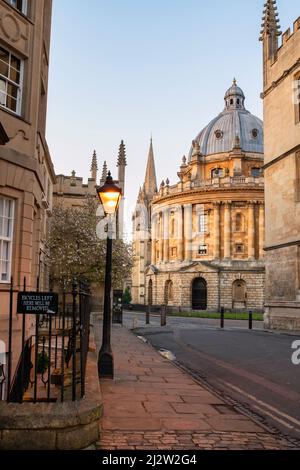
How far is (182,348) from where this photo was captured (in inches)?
588

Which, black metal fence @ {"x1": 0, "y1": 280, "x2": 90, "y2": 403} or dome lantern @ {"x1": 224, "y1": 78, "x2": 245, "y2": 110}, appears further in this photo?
dome lantern @ {"x1": 224, "y1": 78, "x2": 245, "y2": 110}

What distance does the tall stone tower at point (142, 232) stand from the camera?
291ft

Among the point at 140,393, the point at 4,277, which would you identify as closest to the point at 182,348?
the point at 4,277

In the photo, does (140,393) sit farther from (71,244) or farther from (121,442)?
(71,244)

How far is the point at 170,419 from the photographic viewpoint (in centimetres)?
571

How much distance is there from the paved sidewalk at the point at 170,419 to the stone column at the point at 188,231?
A: 175 ft

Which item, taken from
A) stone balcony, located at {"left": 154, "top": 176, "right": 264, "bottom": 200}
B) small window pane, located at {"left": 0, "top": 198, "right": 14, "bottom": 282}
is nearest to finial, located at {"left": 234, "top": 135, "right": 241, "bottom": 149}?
stone balcony, located at {"left": 154, "top": 176, "right": 264, "bottom": 200}

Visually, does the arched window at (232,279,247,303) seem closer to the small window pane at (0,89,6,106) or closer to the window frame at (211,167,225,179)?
the window frame at (211,167,225,179)

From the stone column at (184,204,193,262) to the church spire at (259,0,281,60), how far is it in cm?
3627

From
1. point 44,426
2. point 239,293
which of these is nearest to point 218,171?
point 239,293

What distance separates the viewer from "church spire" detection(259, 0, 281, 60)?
84.8 feet

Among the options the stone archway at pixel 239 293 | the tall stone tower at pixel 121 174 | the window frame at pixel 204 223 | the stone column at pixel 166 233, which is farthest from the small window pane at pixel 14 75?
the stone column at pixel 166 233

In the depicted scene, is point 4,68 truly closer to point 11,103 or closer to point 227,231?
point 11,103

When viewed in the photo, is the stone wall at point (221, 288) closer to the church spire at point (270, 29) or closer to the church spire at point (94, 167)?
the church spire at point (94, 167)
